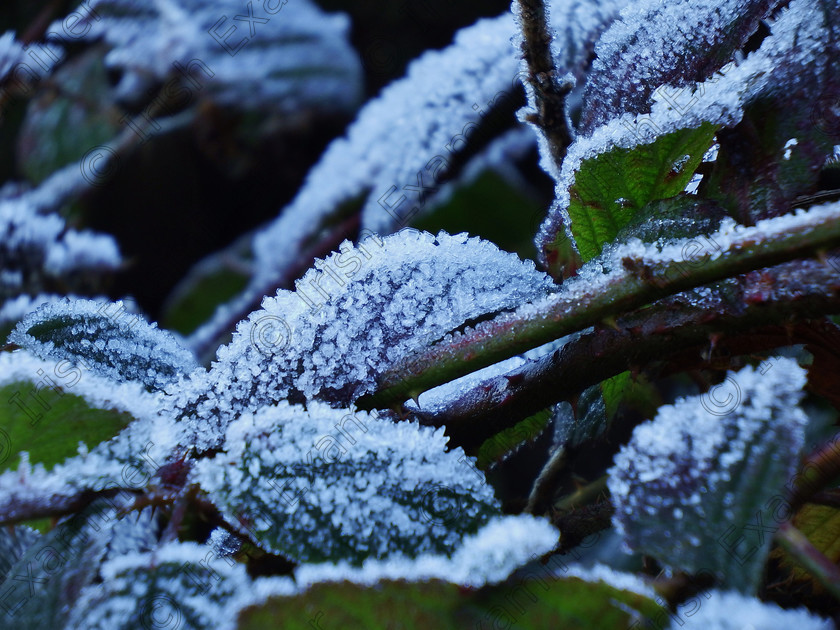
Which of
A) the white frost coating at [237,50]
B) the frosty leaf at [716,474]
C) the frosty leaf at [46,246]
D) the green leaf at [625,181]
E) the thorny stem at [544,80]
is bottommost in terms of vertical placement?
the frosty leaf at [716,474]

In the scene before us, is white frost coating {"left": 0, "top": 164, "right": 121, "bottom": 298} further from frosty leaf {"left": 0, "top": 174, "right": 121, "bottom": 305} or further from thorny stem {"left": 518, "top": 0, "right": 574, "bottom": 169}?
thorny stem {"left": 518, "top": 0, "right": 574, "bottom": 169}

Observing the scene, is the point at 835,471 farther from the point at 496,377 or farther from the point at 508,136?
the point at 508,136

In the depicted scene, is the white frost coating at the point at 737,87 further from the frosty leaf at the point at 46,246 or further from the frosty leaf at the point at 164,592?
the frosty leaf at the point at 46,246

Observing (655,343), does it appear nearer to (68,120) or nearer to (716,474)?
(716,474)

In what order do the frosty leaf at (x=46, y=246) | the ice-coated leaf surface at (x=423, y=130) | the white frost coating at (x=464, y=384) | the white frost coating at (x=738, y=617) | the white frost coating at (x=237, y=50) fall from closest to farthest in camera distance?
the white frost coating at (x=738, y=617)
the white frost coating at (x=464, y=384)
the ice-coated leaf surface at (x=423, y=130)
the frosty leaf at (x=46, y=246)
the white frost coating at (x=237, y=50)

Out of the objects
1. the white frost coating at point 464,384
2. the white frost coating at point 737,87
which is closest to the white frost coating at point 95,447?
the white frost coating at point 464,384

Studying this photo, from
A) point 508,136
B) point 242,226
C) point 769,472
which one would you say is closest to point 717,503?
point 769,472

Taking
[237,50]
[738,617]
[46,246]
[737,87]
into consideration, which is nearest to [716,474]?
[738,617]
